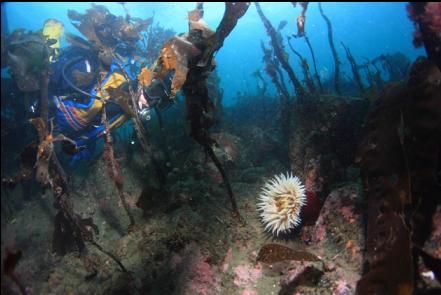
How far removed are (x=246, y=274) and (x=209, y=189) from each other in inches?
47.5

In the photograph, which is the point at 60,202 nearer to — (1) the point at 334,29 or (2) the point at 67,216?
(2) the point at 67,216

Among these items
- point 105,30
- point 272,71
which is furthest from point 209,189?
point 105,30

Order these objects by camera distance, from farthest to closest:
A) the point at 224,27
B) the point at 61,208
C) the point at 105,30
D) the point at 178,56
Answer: the point at 105,30 < the point at 61,208 < the point at 224,27 < the point at 178,56

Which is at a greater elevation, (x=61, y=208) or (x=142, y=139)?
(x=142, y=139)

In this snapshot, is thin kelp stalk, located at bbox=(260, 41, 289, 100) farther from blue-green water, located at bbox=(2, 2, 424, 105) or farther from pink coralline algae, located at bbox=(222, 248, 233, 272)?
blue-green water, located at bbox=(2, 2, 424, 105)

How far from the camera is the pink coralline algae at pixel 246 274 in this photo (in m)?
3.08

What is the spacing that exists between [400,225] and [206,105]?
6.75 ft

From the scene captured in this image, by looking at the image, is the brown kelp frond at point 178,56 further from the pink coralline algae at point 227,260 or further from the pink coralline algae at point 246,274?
the pink coralline algae at point 246,274

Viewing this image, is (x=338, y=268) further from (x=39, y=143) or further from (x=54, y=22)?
(x=54, y=22)

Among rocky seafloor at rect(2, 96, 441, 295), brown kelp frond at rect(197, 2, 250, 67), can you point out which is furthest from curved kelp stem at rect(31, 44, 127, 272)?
brown kelp frond at rect(197, 2, 250, 67)

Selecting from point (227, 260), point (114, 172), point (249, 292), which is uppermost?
point (114, 172)

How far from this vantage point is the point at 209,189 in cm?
396

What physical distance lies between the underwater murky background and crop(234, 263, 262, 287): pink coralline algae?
11mm

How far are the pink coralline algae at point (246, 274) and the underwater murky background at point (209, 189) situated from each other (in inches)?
0.4
